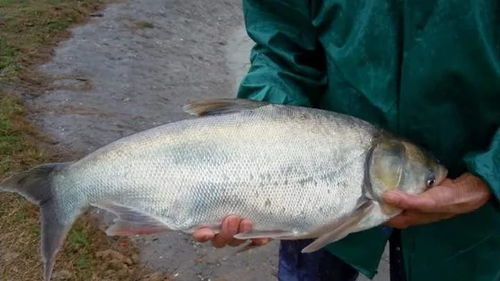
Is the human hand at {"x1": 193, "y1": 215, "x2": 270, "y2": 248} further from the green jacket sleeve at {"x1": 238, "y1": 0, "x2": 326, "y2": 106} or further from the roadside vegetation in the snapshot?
the roadside vegetation

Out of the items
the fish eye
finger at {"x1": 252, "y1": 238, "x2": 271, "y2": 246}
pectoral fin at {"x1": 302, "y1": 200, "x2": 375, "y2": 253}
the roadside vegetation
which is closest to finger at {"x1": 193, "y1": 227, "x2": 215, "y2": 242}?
finger at {"x1": 252, "y1": 238, "x2": 271, "y2": 246}

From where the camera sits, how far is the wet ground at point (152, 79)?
3.96 meters

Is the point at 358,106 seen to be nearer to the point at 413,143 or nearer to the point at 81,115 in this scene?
the point at 413,143

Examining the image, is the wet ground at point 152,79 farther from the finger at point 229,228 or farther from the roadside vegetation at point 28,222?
the finger at point 229,228

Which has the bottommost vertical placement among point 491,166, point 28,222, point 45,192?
point 28,222

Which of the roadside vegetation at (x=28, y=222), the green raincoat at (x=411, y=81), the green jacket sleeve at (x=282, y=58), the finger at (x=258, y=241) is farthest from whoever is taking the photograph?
the roadside vegetation at (x=28, y=222)

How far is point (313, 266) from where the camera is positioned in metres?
2.66

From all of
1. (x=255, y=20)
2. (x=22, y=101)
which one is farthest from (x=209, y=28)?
(x=255, y=20)

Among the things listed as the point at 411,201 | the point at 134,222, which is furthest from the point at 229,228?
the point at 411,201

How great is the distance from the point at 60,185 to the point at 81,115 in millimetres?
3377

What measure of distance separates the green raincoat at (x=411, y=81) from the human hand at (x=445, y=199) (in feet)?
0.13

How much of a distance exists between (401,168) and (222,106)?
0.55m

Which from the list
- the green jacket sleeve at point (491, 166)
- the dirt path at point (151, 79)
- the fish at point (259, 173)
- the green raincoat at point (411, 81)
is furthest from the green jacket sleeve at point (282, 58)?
the dirt path at point (151, 79)

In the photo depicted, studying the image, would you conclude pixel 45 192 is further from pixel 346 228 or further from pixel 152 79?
pixel 152 79
